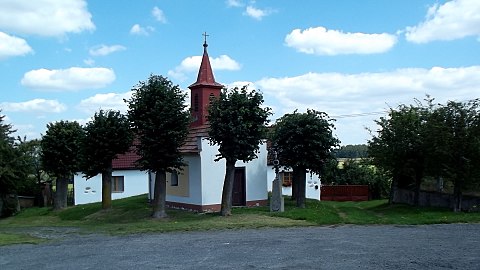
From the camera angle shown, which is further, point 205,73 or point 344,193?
point 344,193

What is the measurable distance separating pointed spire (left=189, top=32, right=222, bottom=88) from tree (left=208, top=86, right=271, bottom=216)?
583 cm

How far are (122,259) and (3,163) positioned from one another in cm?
2427

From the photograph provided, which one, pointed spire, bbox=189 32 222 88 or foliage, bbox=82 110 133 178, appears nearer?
foliage, bbox=82 110 133 178

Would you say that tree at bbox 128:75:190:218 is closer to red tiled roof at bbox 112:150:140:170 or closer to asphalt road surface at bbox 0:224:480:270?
asphalt road surface at bbox 0:224:480:270

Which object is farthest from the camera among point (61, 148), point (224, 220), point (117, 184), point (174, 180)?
point (117, 184)

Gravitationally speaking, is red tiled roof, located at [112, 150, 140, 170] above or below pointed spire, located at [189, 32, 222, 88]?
below

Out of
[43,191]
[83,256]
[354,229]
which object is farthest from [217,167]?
[43,191]

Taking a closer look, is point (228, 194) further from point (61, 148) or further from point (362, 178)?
point (362, 178)

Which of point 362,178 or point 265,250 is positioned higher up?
point 362,178

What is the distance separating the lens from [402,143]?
26.2m

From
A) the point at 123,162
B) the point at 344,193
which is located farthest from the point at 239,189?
the point at 123,162

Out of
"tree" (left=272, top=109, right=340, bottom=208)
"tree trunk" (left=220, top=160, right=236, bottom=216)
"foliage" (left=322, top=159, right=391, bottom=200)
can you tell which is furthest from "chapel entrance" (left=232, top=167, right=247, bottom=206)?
"foliage" (left=322, top=159, right=391, bottom=200)

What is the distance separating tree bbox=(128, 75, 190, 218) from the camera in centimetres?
2277

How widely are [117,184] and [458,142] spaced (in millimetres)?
27821
